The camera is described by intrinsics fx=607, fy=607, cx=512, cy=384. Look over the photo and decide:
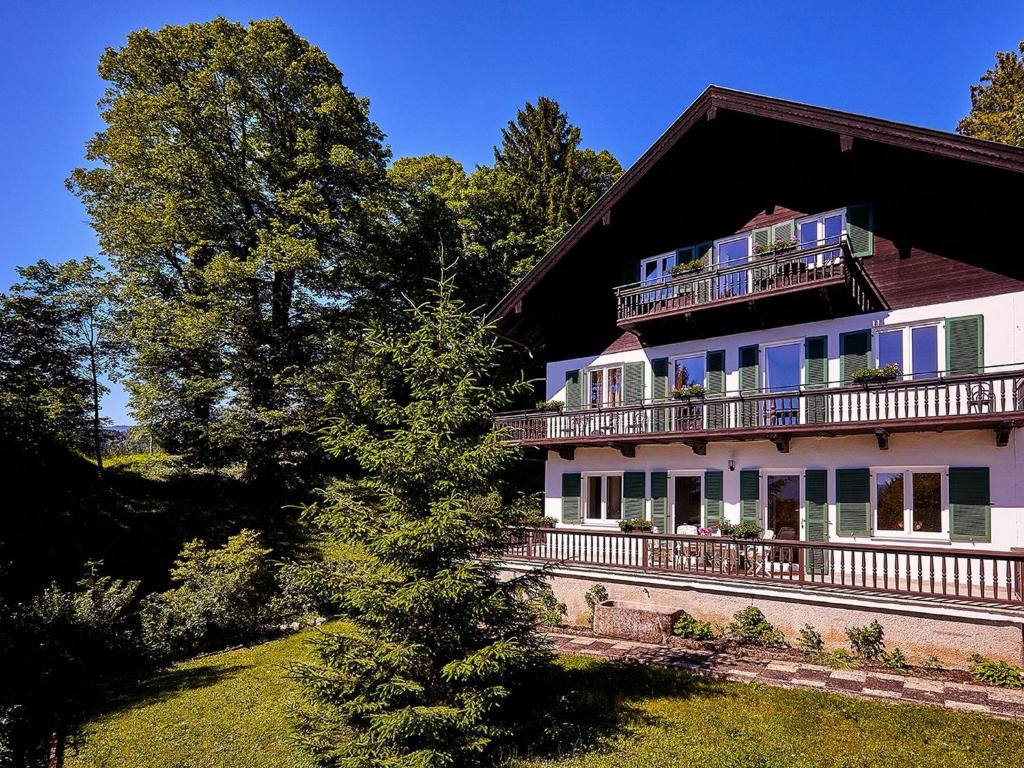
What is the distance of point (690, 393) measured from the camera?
17641mm

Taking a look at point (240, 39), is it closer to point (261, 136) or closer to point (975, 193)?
point (261, 136)

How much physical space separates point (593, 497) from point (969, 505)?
10.3 meters

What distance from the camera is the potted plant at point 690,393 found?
692 inches

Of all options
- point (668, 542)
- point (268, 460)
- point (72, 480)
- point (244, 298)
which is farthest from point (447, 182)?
point (668, 542)

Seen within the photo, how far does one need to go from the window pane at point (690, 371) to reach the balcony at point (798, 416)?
3.84 ft

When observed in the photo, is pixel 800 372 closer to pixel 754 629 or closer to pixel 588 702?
pixel 754 629

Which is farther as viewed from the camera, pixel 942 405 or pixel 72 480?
pixel 72 480

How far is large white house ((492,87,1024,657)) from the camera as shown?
1320cm

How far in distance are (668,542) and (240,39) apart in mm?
26396

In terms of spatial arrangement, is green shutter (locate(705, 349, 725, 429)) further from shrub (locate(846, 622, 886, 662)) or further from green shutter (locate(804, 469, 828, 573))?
shrub (locate(846, 622, 886, 662))

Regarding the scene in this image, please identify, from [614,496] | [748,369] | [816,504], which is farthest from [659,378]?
[816,504]

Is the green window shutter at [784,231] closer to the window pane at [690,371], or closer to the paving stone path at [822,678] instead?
the window pane at [690,371]

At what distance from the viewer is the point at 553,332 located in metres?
23.0

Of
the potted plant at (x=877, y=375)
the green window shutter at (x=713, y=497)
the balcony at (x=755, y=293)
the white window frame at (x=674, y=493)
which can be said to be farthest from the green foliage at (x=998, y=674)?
the balcony at (x=755, y=293)
